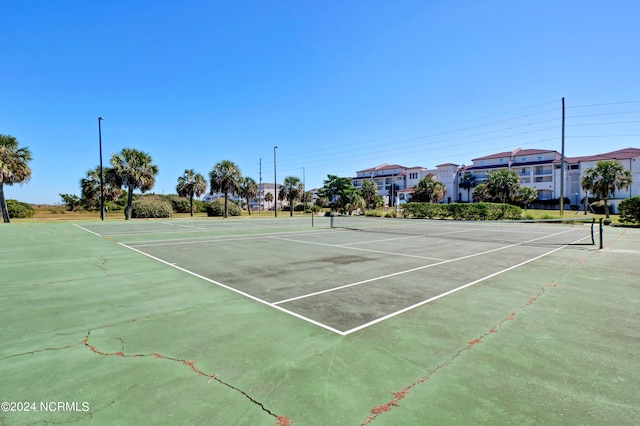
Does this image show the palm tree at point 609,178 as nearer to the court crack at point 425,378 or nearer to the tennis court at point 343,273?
the tennis court at point 343,273

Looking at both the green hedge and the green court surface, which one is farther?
the green hedge

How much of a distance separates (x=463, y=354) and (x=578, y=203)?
301ft

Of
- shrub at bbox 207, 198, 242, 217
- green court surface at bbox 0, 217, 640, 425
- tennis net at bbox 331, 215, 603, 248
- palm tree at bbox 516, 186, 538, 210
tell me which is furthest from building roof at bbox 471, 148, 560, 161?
green court surface at bbox 0, 217, 640, 425

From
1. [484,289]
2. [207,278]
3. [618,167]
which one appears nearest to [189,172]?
[207,278]

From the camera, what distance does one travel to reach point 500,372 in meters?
3.68

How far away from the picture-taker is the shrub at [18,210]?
45.5 metres

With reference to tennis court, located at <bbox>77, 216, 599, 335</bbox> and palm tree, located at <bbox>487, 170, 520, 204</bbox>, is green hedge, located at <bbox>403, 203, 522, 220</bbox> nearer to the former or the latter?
palm tree, located at <bbox>487, 170, 520, 204</bbox>

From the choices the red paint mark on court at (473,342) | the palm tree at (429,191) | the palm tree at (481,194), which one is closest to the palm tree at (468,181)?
the palm tree at (429,191)

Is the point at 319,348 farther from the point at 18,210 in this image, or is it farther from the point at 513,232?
the point at 18,210

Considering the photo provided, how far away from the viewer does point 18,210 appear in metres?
46.0

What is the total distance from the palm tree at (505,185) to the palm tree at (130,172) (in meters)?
62.4

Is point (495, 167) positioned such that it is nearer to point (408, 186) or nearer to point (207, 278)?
point (408, 186)

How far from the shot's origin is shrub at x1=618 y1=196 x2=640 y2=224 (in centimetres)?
2903

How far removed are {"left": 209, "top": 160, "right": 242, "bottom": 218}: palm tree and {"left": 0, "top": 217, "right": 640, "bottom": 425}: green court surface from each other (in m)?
47.0
